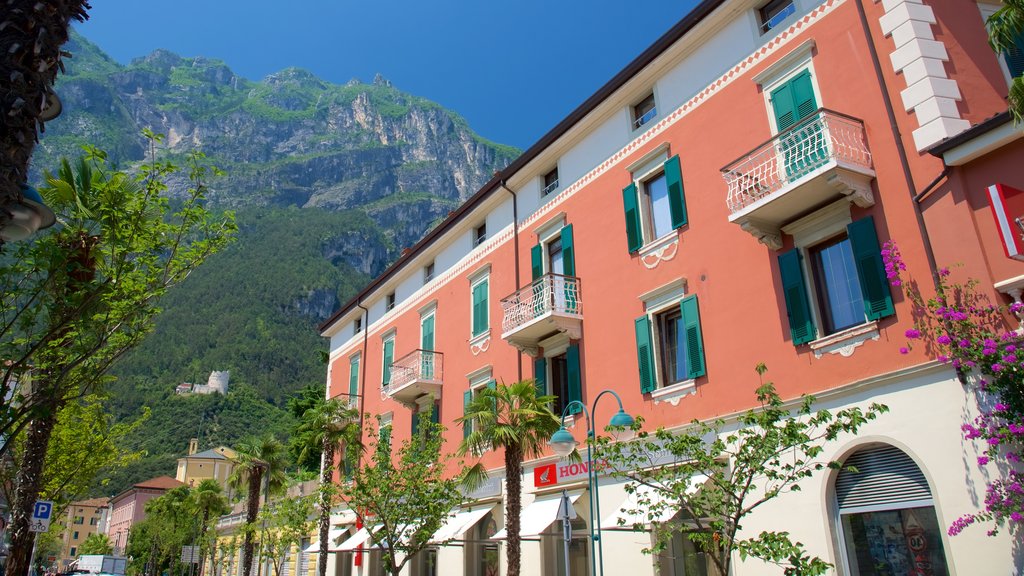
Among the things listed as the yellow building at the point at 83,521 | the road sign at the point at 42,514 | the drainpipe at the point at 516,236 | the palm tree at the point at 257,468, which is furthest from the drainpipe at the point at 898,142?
the yellow building at the point at 83,521

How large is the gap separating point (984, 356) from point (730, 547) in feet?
14.1

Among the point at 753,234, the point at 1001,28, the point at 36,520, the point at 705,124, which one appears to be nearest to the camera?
the point at 1001,28

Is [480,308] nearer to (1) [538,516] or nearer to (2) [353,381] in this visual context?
(1) [538,516]

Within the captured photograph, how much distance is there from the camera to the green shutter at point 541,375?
19.9 m

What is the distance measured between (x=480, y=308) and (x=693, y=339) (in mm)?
10182

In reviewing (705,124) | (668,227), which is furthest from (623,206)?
(705,124)

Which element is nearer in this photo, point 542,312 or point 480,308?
point 542,312

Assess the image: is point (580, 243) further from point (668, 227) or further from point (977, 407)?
point (977, 407)

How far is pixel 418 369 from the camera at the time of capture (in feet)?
83.6

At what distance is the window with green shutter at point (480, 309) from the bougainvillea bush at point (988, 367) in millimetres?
14368

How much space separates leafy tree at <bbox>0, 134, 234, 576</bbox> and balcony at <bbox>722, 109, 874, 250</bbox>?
9.52m

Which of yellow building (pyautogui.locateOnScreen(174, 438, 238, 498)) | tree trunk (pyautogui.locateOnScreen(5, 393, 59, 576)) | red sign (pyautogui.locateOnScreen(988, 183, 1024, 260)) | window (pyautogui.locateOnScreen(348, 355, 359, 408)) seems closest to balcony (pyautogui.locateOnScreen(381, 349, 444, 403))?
window (pyautogui.locateOnScreen(348, 355, 359, 408))

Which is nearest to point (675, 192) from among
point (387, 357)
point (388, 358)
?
point (388, 358)

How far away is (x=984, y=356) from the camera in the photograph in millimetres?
9523
